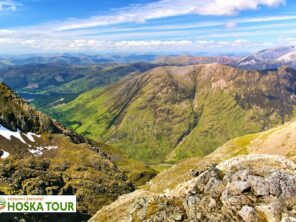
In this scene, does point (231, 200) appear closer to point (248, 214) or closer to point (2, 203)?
point (248, 214)

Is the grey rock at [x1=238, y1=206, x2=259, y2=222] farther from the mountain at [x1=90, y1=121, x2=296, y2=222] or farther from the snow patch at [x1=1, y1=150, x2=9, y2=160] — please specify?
→ the snow patch at [x1=1, y1=150, x2=9, y2=160]

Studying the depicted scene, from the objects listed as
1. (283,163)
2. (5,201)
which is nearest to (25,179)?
(5,201)

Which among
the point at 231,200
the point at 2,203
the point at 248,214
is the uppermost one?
the point at 231,200

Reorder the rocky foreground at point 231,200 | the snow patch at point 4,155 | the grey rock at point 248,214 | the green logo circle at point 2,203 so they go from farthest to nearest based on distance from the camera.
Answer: the snow patch at point 4,155 < the green logo circle at point 2,203 < the rocky foreground at point 231,200 < the grey rock at point 248,214

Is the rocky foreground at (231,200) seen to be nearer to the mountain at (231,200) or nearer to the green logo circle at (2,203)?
the mountain at (231,200)

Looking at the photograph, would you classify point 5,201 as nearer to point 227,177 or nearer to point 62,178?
point 227,177

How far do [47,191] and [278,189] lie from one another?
418ft

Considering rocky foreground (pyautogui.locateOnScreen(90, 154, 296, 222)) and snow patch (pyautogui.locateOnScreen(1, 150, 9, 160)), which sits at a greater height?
rocky foreground (pyautogui.locateOnScreen(90, 154, 296, 222))

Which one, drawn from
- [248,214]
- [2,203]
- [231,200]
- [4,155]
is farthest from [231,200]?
[4,155]

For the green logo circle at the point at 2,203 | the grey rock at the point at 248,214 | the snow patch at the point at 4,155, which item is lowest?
the snow patch at the point at 4,155

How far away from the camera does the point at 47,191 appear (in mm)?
165250

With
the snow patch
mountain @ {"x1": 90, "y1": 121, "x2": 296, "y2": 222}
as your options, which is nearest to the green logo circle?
mountain @ {"x1": 90, "y1": 121, "x2": 296, "y2": 222}

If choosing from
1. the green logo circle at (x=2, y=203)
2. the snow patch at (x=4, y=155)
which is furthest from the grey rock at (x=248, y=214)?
the snow patch at (x=4, y=155)

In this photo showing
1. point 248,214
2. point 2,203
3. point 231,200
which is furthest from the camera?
point 2,203
